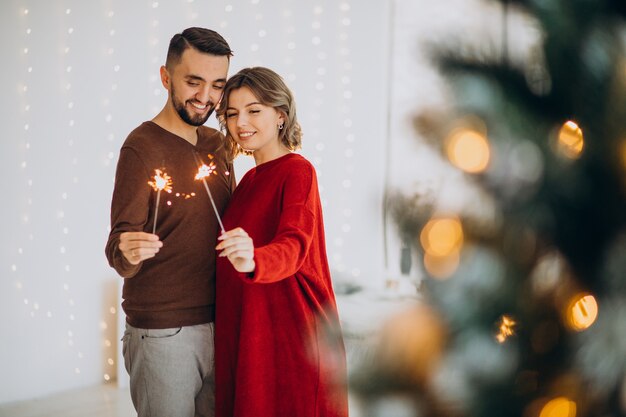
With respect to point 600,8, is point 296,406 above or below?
below

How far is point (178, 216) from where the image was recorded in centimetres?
126

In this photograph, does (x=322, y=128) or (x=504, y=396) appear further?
(x=322, y=128)

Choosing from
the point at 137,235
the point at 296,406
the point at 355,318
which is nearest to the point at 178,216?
the point at 137,235

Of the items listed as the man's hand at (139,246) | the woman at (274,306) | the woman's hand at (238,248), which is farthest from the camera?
the woman at (274,306)

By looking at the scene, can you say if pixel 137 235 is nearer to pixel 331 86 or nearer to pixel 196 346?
pixel 196 346

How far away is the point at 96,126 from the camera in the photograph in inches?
114

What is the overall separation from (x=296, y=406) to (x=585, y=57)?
846mm

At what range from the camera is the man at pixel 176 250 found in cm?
124

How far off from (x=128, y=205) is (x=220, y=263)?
23 cm

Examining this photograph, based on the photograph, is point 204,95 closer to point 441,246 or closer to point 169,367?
point 169,367

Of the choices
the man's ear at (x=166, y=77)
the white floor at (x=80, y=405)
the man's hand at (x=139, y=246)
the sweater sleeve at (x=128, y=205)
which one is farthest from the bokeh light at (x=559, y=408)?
the white floor at (x=80, y=405)

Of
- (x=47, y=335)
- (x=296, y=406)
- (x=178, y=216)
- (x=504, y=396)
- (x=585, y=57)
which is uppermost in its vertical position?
(x=585, y=57)

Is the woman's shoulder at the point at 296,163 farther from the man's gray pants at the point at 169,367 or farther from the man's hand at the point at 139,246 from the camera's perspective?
the man's gray pants at the point at 169,367

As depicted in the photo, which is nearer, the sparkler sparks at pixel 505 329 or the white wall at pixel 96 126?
the sparkler sparks at pixel 505 329
